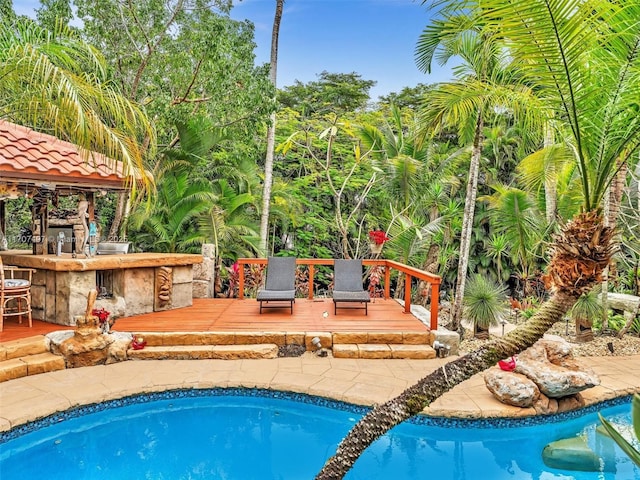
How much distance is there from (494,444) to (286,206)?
9257 millimetres

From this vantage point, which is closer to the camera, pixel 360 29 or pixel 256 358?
pixel 256 358

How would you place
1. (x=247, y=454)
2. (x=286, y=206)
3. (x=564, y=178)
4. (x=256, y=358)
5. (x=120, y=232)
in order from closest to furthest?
(x=247, y=454) → (x=256, y=358) → (x=564, y=178) → (x=120, y=232) → (x=286, y=206)

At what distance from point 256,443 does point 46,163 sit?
17.5 feet

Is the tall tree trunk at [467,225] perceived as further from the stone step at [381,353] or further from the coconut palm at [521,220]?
→ the coconut palm at [521,220]

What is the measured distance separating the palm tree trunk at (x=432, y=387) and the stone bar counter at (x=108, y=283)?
5886 millimetres

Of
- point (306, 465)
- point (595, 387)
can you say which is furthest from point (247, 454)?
point (595, 387)

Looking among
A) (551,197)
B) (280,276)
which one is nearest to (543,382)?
(280,276)

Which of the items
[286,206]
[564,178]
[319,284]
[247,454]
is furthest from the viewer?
[319,284]

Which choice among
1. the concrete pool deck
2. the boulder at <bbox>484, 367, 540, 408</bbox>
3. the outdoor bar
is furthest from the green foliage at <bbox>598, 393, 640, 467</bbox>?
the outdoor bar

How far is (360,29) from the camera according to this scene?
16.8 meters

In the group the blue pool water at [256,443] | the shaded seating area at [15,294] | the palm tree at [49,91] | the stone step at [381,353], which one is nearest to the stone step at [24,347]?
the shaded seating area at [15,294]

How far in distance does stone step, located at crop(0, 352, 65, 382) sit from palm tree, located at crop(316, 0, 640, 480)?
4906 mm

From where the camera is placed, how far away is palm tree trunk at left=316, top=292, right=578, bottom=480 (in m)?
2.34

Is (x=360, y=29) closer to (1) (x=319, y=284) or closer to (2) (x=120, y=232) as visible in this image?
(1) (x=319, y=284)
